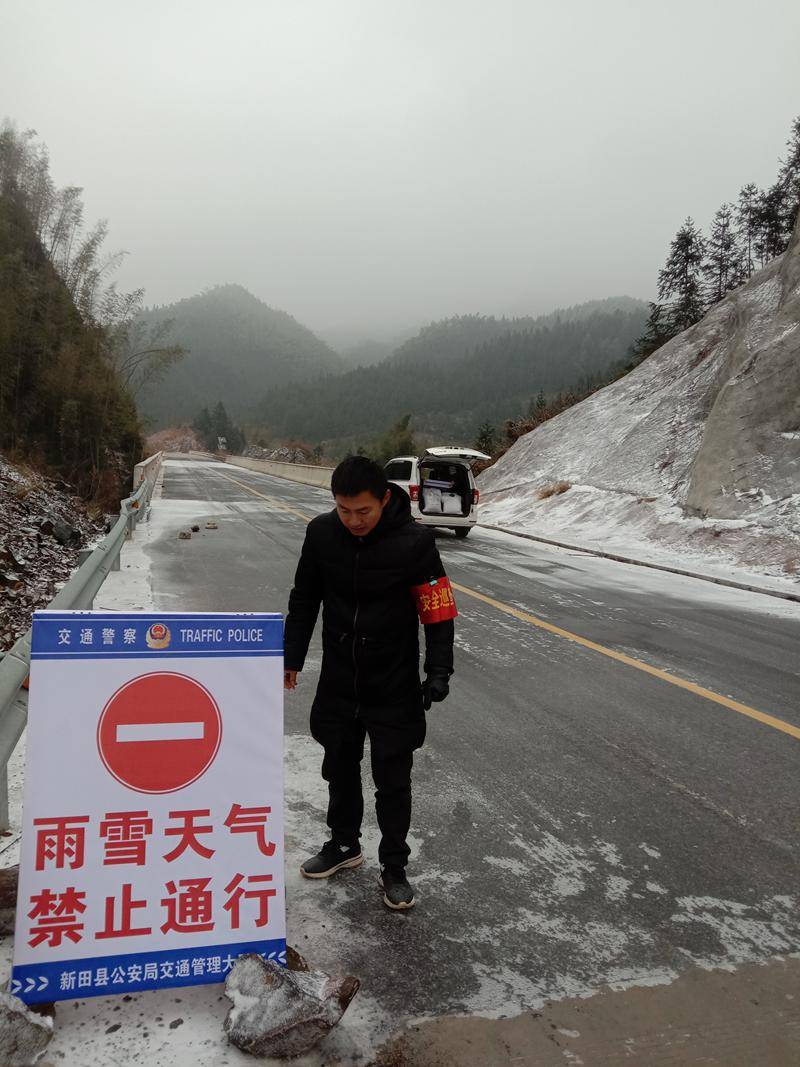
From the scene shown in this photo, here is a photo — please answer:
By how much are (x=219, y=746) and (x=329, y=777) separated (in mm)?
849

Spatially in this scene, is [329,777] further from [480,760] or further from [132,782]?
[480,760]

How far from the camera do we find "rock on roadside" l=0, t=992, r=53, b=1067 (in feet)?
6.27

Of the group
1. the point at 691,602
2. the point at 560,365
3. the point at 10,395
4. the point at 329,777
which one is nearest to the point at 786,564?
the point at 691,602

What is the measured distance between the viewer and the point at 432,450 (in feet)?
50.4

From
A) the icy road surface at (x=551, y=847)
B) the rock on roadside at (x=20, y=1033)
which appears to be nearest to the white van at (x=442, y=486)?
the icy road surface at (x=551, y=847)

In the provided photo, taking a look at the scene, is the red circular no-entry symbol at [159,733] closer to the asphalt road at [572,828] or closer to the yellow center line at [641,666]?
the asphalt road at [572,828]

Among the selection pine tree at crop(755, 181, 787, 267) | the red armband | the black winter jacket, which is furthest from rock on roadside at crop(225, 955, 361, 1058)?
pine tree at crop(755, 181, 787, 267)

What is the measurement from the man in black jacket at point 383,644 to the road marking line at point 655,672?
10.5 feet

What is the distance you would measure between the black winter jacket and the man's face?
5cm

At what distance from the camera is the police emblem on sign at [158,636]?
87.1 inches

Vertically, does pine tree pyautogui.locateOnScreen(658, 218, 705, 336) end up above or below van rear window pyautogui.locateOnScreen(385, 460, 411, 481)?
above

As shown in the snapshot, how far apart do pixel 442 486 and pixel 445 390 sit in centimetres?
14007

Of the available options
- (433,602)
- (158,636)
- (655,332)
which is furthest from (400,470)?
(655,332)

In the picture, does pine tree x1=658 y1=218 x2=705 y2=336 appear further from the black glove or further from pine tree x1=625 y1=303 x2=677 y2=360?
the black glove
